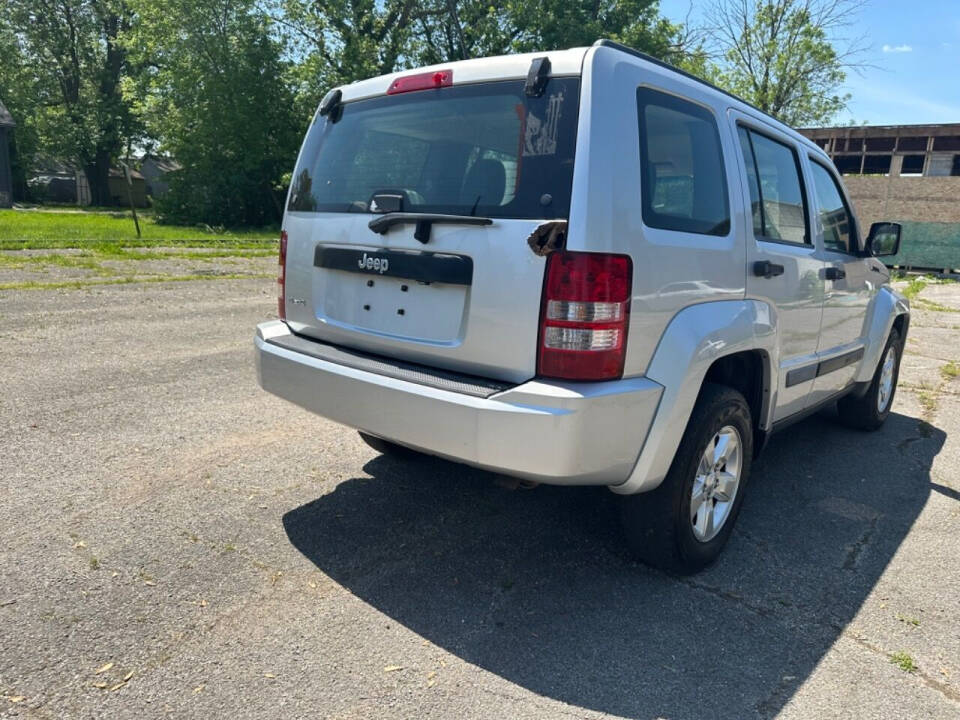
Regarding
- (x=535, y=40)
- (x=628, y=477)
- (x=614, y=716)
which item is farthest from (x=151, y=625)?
(x=535, y=40)

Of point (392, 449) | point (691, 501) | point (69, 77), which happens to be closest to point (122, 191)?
point (69, 77)

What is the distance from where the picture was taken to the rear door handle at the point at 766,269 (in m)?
3.34

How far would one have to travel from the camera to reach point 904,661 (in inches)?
106

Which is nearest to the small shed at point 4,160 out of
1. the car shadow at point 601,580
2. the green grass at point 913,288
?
the green grass at point 913,288

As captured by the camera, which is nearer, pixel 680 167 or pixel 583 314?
pixel 583 314

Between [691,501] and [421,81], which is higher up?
[421,81]

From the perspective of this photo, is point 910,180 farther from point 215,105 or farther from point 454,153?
point 454,153

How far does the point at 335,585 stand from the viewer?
9.78 ft

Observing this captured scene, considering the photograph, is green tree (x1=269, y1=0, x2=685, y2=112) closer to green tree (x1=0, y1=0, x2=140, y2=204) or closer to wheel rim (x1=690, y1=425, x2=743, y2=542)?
green tree (x1=0, y1=0, x2=140, y2=204)

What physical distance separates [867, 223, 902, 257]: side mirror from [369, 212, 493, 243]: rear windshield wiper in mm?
3444

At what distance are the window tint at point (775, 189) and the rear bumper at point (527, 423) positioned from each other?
1375 mm

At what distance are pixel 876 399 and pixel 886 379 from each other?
34 centimetres

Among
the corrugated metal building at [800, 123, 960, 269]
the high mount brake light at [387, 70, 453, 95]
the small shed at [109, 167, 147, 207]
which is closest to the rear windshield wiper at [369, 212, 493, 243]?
the high mount brake light at [387, 70, 453, 95]

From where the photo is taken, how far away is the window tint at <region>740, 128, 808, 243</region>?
352cm
